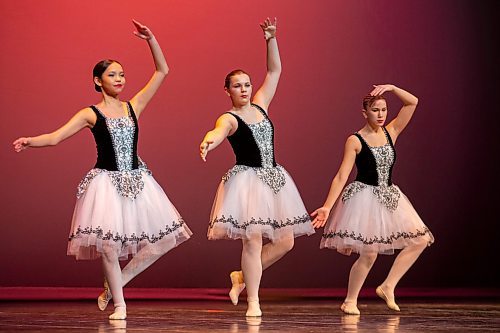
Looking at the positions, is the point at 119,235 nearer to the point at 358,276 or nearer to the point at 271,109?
the point at 358,276

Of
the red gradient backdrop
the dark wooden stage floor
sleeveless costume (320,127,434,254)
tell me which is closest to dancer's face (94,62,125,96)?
the dark wooden stage floor

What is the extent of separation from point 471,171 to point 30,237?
303cm

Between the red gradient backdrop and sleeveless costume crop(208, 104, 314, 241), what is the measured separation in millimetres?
1630

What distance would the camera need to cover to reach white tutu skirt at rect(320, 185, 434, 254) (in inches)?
215

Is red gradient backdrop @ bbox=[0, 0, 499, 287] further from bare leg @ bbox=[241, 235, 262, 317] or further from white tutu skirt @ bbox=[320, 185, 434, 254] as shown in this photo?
bare leg @ bbox=[241, 235, 262, 317]

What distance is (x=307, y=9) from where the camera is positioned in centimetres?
697

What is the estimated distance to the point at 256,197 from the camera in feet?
16.8

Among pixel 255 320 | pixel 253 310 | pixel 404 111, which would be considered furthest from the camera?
pixel 404 111

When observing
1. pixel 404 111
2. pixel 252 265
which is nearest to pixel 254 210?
pixel 252 265

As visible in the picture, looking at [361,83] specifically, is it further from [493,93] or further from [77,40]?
[77,40]

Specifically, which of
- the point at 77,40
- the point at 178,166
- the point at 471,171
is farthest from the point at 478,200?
the point at 77,40

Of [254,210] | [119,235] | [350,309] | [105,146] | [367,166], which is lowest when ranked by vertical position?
[350,309]

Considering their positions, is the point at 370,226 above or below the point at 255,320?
above

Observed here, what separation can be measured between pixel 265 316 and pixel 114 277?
30.4 inches
